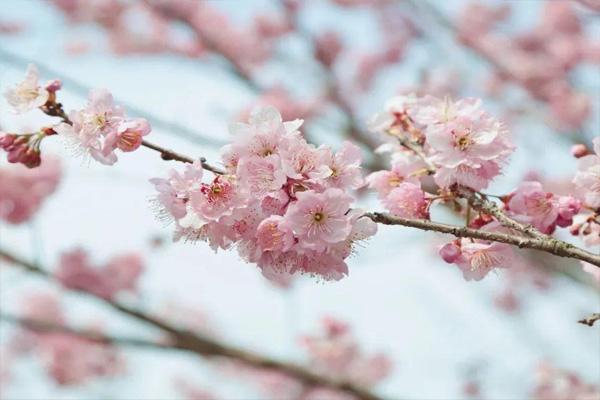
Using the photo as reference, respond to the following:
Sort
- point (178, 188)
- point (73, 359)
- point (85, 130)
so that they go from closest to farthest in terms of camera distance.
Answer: point (178, 188)
point (85, 130)
point (73, 359)

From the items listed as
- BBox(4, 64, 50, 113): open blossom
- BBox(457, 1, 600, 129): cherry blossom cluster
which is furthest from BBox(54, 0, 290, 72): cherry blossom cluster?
BBox(4, 64, 50, 113): open blossom

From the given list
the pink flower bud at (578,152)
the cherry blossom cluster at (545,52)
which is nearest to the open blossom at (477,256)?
the pink flower bud at (578,152)

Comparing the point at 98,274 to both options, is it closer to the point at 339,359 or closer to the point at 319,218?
the point at 339,359

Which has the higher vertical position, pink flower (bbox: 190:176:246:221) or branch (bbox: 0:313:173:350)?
branch (bbox: 0:313:173:350)

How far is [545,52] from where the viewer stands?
7074mm

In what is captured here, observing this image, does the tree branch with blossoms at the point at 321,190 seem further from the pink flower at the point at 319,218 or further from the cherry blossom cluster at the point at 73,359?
the cherry blossom cluster at the point at 73,359

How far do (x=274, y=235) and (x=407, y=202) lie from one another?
0.41 metres

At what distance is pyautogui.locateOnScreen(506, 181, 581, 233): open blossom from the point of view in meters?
1.81

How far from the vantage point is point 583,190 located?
1.83m

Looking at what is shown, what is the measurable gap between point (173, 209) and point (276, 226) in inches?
9.9

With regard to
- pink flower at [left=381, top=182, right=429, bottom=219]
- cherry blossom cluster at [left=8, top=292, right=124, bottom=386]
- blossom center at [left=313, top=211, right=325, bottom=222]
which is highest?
cherry blossom cluster at [left=8, top=292, right=124, bottom=386]

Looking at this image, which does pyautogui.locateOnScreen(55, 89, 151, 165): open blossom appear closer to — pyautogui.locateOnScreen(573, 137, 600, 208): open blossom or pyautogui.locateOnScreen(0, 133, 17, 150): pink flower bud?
pyautogui.locateOnScreen(0, 133, 17, 150): pink flower bud

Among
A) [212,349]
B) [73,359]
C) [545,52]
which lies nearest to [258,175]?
[212,349]

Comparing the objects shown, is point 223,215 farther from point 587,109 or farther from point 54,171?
point 587,109
